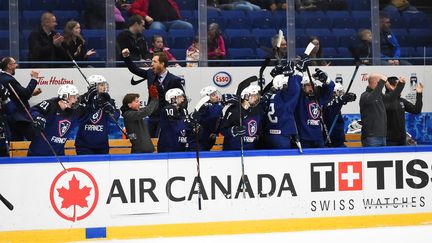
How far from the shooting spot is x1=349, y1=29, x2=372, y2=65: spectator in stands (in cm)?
1370

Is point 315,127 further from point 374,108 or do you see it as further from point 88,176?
point 88,176

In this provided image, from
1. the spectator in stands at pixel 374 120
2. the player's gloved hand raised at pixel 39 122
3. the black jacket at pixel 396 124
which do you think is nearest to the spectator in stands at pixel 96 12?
the player's gloved hand raised at pixel 39 122

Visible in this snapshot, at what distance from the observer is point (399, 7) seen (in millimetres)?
14039

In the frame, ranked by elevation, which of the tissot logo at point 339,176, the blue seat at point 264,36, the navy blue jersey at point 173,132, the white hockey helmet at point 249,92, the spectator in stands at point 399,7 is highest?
the spectator in stands at point 399,7

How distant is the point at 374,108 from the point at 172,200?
8.17ft

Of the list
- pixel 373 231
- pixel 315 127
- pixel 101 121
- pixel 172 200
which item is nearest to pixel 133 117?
pixel 101 121

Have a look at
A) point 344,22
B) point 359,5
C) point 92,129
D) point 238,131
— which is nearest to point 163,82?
point 92,129

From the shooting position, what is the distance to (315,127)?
11.1m

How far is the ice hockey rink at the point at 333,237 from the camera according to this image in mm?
9742

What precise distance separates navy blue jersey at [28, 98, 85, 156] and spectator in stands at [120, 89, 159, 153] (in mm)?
590

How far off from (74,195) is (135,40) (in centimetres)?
338

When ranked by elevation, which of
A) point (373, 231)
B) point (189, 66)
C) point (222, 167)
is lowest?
point (373, 231)

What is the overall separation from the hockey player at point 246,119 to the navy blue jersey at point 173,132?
Result: 40 centimetres

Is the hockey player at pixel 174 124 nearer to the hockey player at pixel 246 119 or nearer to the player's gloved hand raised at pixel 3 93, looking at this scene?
the hockey player at pixel 246 119
